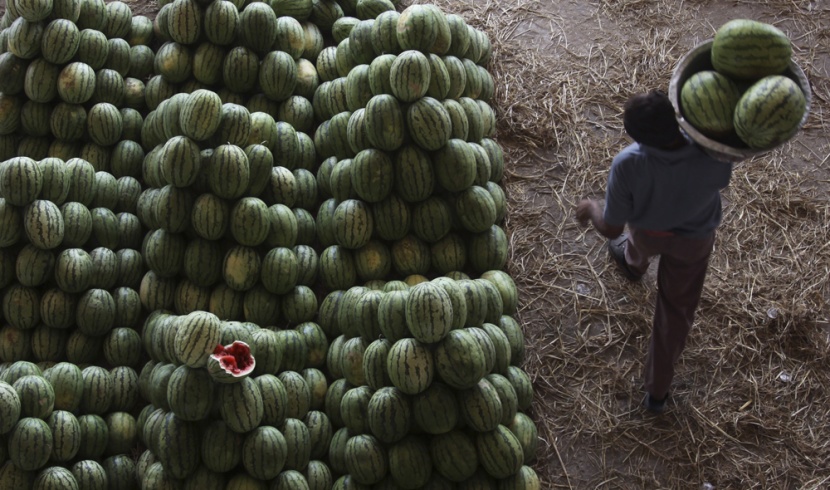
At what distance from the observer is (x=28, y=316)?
12.7 feet

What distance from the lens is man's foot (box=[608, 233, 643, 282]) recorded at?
14.2 feet

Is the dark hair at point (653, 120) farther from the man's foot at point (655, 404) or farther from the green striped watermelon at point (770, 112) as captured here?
the man's foot at point (655, 404)

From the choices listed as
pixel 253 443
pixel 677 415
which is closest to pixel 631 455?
pixel 677 415

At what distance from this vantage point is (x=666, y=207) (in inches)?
123

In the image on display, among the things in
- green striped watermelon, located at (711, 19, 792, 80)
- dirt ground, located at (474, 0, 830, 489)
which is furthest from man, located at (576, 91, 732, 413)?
dirt ground, located at (474, 0, 830, 489)

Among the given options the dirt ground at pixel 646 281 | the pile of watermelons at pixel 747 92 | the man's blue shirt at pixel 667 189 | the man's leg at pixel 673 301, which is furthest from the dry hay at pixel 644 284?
the pile of watermelons at pixel 747 92

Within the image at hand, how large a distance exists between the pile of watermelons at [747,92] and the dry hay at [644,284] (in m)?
1.64

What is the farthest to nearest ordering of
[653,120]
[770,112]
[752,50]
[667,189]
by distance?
[667,189], [653,120], [752,50], [770,112]

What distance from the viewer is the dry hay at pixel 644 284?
384 centimetres

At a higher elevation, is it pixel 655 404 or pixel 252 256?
pixel 252 256

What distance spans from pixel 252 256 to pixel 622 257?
192 centimetres

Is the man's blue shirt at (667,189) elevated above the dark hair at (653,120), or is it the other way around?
the dark hair at (653,120)

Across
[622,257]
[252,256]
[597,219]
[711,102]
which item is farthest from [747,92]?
[252,256]

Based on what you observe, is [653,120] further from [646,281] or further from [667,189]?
[646,281]
